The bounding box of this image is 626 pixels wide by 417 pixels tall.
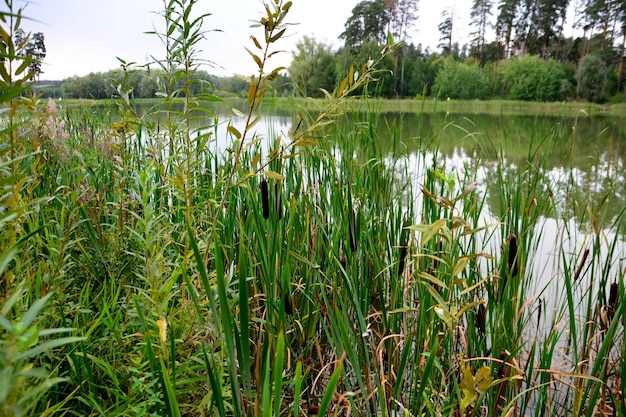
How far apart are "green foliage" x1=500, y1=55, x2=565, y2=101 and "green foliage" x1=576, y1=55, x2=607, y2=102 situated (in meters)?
1.67

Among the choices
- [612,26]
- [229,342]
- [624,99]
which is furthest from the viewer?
[612,26]

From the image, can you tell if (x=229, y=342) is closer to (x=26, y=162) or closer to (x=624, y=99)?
(x=26, y=162)

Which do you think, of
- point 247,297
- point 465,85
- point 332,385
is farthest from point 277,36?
point 465,85

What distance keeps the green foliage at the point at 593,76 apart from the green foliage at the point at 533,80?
1.67 m

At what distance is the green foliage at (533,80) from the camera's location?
118 feet

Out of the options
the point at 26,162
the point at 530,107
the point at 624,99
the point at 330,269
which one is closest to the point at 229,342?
the point at 330,269

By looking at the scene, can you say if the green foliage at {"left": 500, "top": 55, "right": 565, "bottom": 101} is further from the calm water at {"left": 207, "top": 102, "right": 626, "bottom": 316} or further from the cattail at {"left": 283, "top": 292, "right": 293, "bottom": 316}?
the cattail at {"left": 283, "top": 292, "right": 293, "bottom": 316}

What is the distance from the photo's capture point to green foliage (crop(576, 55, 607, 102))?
3419cm

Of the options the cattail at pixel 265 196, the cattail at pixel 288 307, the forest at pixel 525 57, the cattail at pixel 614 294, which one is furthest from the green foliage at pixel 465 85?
the cattail at pixel 265 196

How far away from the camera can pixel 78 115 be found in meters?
4.93

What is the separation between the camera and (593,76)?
34312 millimetres

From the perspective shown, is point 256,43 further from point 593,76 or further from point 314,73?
point 593,76

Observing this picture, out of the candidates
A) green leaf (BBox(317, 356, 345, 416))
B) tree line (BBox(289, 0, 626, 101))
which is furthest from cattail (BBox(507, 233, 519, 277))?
tree line (BBox(289, 0, 626, 101))

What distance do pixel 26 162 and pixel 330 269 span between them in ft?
3.96
